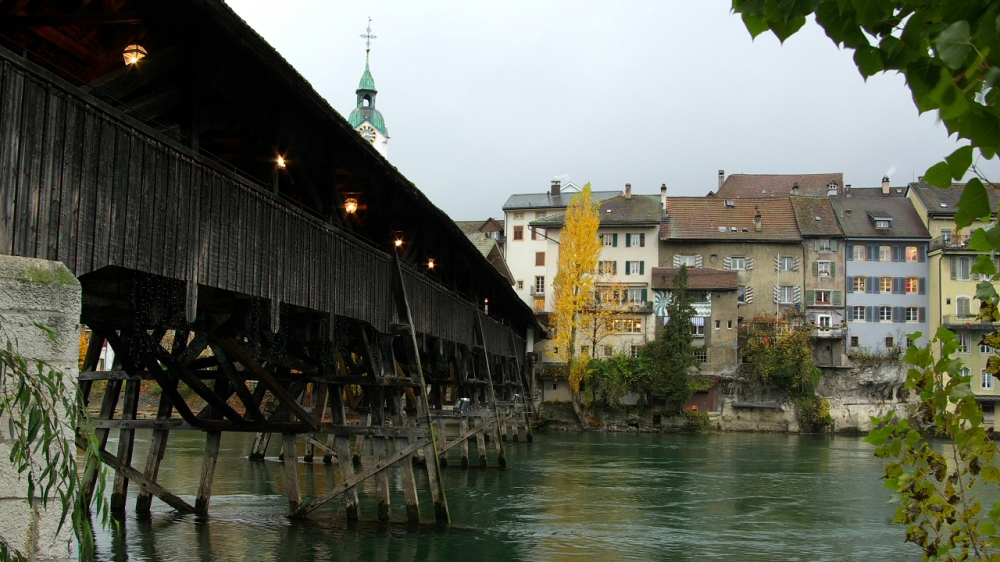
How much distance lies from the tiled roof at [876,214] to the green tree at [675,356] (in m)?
11.5

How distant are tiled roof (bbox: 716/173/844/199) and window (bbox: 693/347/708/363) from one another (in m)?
20.1

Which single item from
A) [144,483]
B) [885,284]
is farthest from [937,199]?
[144,483]

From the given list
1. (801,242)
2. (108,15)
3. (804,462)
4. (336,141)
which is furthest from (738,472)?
(801,242)

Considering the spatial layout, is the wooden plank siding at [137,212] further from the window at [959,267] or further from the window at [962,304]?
the window at [959,267]

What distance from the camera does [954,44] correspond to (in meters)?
1.92

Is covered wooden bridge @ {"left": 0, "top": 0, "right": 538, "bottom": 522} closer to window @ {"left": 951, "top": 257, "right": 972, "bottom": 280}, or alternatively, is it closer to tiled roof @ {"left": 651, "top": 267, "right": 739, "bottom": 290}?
tiled roof @ {"left": 651, "top": 267, "right": 739, "bottom": 290}

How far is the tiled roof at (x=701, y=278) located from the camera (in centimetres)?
4978

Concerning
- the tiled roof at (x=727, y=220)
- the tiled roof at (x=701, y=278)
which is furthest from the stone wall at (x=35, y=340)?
the tiled roof at (x=727, y=220)

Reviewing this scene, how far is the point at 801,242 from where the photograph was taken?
52.1 meters

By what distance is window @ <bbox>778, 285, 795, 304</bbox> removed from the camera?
51469 millimetres

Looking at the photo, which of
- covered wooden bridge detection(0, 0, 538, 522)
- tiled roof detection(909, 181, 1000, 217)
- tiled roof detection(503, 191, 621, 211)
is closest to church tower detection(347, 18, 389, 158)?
tiled roof detection(503, 191, 621, 211)

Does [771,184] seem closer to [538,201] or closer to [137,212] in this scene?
[538,201]

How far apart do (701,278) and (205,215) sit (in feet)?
143

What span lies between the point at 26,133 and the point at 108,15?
4.79 ft
